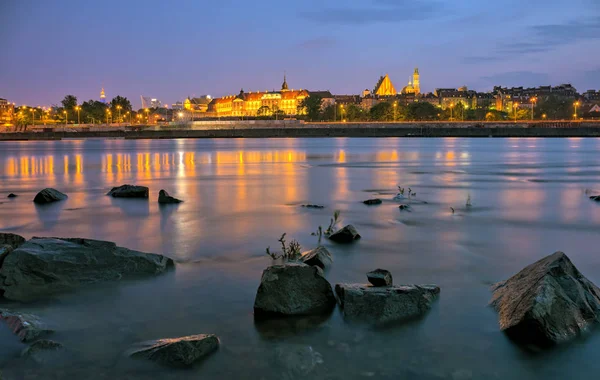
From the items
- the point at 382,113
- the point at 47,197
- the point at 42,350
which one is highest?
the point at 382,113

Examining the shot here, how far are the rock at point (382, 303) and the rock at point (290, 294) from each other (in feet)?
0.90

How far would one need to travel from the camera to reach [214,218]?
12312mm

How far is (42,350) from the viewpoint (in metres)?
4.80

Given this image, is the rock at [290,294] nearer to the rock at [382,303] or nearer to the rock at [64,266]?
the rock at [382,303]

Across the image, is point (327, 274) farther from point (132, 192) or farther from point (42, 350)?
point (132, 192)

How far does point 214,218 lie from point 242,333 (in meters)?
7.24

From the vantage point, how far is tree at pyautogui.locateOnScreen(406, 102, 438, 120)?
158250mm

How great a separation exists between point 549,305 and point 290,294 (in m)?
2.43

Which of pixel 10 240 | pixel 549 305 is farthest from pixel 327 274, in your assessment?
pixel 10 240

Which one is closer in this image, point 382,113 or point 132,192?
point 132,192

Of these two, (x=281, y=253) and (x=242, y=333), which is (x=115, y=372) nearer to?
(x=242, y=333)

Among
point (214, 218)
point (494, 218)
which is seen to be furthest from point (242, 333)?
point (494, 218)

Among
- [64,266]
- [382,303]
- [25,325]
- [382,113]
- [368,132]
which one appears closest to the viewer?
[25,325]

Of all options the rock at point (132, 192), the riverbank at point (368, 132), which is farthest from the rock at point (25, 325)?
the riverbank at point (368, 132)
